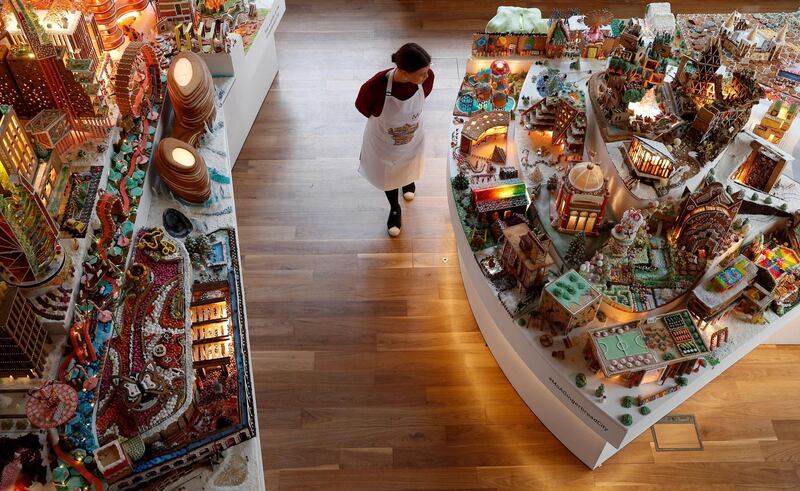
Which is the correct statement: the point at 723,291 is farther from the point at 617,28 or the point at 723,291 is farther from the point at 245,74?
the point at 245,74

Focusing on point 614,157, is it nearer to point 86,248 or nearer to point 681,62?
point 681,62

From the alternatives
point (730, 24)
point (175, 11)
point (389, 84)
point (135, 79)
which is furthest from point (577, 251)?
point (175, 11)

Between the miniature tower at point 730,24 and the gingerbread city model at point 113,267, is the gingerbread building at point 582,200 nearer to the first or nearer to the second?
the gingerbread city model at point 113,267

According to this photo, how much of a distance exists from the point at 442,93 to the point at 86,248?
3.57 metres

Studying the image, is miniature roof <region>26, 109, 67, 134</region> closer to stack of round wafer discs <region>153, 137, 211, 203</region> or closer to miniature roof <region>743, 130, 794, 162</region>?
stack of round wafer discs <region>153, 137, 211, 203</region>

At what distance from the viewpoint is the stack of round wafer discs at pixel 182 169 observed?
419 centimetres

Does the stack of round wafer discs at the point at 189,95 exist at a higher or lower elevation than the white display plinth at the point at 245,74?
higher

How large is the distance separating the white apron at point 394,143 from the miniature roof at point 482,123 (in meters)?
0.31

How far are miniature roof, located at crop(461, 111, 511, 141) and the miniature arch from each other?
2081 mm

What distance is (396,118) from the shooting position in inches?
168

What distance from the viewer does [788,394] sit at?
4.33 m

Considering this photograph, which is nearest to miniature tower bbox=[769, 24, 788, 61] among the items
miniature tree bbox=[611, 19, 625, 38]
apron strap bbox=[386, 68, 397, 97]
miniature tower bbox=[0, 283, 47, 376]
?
miniature tree bbox=[611, 19, 625, 38]

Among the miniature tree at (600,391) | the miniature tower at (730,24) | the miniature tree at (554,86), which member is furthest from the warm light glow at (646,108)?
the miniature tree at (600,391)

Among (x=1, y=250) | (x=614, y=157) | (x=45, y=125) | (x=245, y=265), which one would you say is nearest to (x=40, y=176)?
(x=45, y=125)
